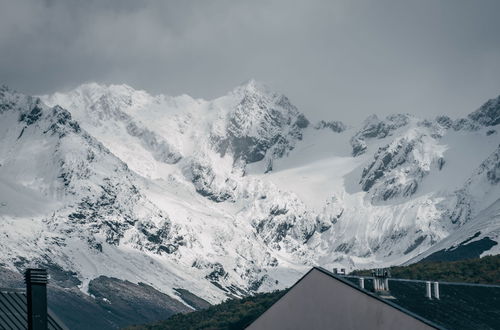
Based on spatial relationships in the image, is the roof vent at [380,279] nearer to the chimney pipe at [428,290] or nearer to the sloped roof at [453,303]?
the sloped roof at [453,303]

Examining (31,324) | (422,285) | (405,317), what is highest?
(422,285)

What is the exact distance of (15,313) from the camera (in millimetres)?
67375

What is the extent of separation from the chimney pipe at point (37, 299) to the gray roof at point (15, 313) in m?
3.36

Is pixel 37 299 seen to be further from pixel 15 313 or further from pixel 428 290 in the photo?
pixel 428 290

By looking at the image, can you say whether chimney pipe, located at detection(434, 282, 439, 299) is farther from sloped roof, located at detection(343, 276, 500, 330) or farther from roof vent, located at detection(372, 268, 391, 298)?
roof vent, located at detection(372, 268, 391, 298)

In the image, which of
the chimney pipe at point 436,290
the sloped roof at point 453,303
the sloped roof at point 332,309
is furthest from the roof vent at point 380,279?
the chimney pipe at point 436,290

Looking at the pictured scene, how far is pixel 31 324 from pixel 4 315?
520cm

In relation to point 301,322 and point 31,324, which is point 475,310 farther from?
point 31,324

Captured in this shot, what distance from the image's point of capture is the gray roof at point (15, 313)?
65.6m

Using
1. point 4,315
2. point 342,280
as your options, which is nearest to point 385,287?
point 342,280

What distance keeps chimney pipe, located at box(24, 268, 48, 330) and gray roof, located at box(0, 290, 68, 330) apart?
132 inches

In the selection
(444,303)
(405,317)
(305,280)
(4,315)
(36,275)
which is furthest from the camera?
(444,303)

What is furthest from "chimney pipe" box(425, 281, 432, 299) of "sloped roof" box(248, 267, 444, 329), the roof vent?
"sloped roof" box(248, 267, 444, 329)

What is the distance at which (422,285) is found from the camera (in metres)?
98.7
